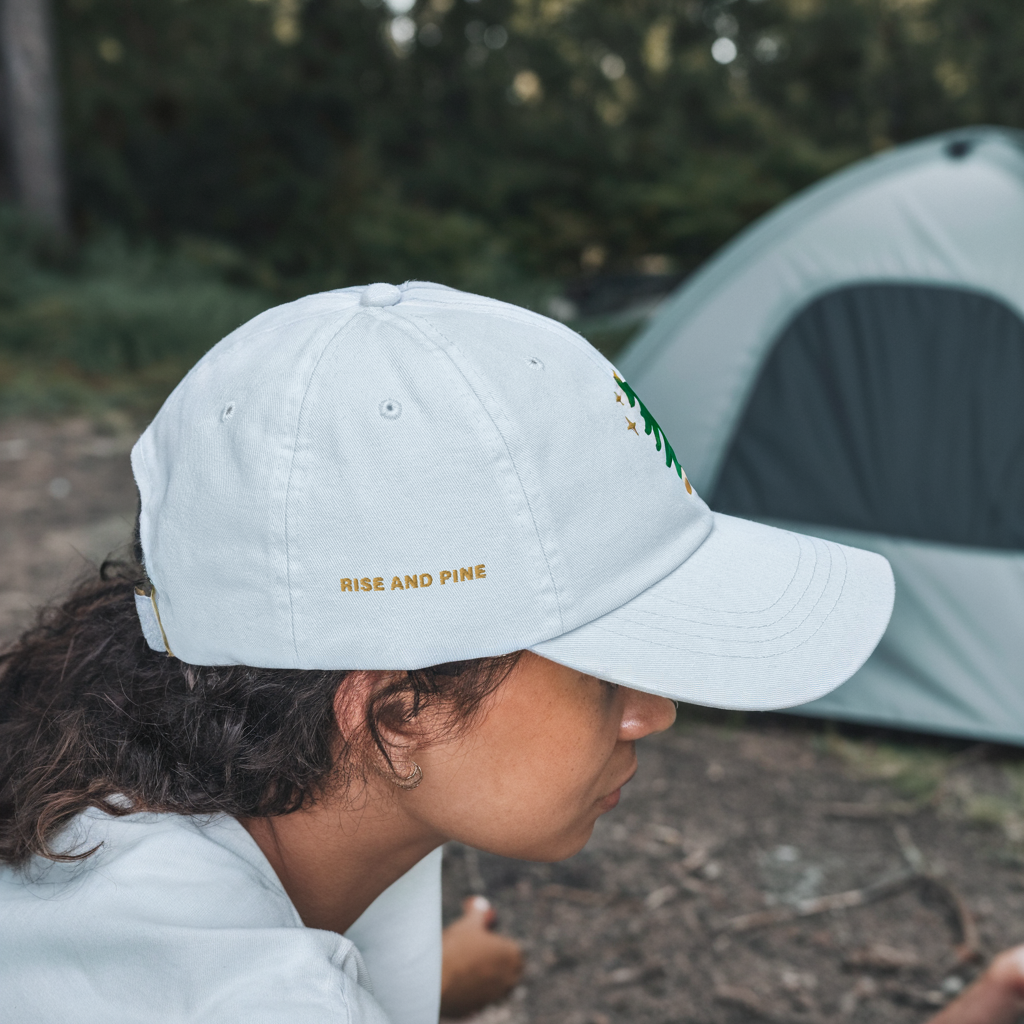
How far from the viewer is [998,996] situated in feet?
4.46

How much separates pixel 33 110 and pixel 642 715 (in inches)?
361

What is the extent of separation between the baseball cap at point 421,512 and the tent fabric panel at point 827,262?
210cm

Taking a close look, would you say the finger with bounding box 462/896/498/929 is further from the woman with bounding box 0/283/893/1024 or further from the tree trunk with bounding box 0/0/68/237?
the tree trunk with bounding box 0/0/68/237

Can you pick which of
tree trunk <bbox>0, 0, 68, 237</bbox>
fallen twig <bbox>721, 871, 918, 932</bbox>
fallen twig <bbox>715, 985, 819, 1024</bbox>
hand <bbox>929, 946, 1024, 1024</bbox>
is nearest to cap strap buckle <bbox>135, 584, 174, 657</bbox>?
hand <bbox>929, 946, 1024, 1024</bbox>

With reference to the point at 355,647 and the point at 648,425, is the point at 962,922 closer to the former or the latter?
the point at 648,425

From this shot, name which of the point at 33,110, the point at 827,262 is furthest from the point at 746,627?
the point at 33,110

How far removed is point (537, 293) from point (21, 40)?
4774 millimetres

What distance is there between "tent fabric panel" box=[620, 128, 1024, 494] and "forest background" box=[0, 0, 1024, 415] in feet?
12.5

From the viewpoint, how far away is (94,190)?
9883mm

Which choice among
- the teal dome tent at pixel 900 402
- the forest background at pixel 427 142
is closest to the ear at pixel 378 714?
the teal dome tent at pixel 900 402

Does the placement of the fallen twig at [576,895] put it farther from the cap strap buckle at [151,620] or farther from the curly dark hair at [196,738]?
the cap strap buckle at [151,620]

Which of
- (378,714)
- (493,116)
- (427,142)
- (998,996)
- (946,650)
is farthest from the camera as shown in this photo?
(493,116)

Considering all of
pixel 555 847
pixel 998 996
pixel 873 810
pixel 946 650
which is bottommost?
pixel 873 810

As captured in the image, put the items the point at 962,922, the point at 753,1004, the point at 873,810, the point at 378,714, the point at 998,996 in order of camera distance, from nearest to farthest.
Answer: the point at 378,714 < the point at 998,996 < the point at 753,1004 < the point at 962,922 < the point at 873,810
